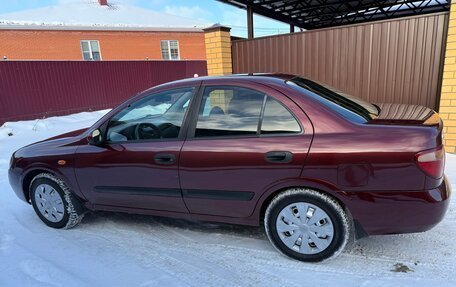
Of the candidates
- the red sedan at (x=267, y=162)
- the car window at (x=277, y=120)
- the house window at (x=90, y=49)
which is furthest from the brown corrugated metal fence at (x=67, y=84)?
the car window at (x=277, y=120)

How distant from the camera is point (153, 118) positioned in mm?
3162

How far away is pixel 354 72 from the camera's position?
6.02 metres

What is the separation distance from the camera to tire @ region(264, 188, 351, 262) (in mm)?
2414

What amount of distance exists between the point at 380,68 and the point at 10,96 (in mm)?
10537

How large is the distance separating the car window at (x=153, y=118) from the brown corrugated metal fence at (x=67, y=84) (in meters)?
8.86

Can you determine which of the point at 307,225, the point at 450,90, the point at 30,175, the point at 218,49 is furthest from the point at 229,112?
the point at 218,49

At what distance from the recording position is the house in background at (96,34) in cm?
1820

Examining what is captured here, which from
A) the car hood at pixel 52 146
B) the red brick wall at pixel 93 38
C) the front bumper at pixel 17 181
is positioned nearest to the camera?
the car hood at pixel 52 146

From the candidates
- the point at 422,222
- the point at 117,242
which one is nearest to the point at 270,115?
the point at 422,222

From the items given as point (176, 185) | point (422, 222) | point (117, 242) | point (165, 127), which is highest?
point (165, 127)

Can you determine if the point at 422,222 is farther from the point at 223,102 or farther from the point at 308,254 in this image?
the point at 223,102

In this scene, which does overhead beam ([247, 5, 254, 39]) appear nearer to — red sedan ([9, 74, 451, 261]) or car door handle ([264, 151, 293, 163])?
red sedan ([9, 74, 451, 261])

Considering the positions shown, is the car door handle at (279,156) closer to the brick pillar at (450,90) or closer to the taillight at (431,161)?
the taillight at (431,161)

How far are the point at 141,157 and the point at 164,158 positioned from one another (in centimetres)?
25
